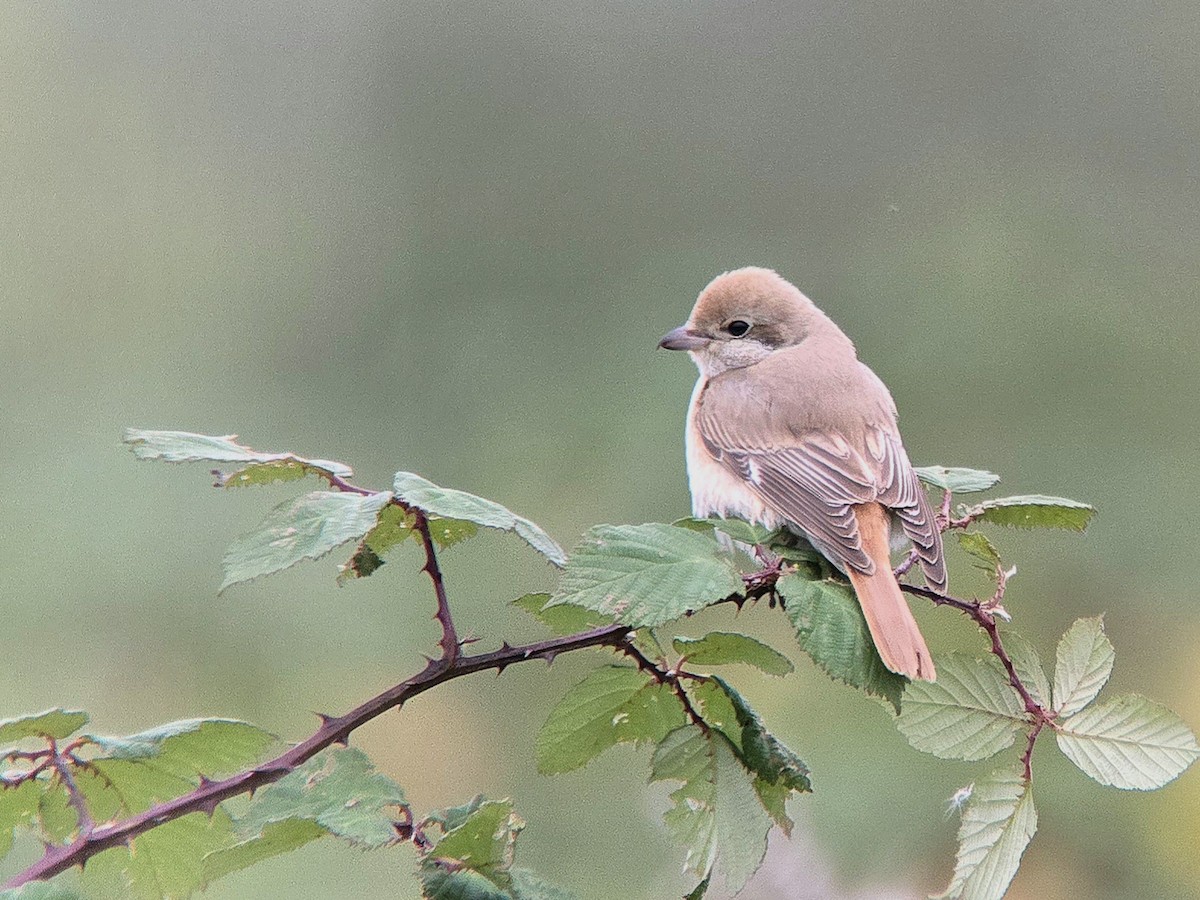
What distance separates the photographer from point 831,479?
2.41 m

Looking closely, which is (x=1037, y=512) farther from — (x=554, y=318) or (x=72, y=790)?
(x=554, y=318)

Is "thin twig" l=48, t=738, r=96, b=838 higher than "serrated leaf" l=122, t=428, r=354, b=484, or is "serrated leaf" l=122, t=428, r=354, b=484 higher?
"serrated leaf" l=122, t=428, r=354, b=484

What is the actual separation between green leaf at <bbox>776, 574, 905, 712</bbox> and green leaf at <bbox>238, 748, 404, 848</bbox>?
361 millimetres

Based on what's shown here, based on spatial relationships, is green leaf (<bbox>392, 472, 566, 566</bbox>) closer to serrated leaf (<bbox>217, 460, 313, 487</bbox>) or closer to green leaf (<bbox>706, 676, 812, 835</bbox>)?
serrated leaf (<bbox>217, 460, 313, 487</bbox>)

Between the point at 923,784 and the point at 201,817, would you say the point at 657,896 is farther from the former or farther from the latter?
the point at 201,817

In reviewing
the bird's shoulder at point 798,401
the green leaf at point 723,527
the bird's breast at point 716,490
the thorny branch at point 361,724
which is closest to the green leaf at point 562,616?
the thorny branch at point 361,724

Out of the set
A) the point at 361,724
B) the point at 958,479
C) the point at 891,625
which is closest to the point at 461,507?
the point at 361,724

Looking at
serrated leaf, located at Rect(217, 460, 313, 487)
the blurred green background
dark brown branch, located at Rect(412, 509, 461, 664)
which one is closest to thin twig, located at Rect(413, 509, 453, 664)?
dark brown branch, located at Rect(412, 509, 461, 664)

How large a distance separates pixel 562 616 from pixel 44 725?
16.8 inches

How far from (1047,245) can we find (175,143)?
409cm

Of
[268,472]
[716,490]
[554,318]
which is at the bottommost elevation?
[554,318]

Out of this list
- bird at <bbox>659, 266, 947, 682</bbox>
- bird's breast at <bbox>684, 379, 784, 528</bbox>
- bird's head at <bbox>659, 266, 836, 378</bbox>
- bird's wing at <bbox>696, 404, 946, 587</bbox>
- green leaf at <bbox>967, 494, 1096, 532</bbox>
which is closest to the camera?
green leaf at <bbox>967, 494, 1096, 532</bbox>

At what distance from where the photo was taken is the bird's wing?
2111mm

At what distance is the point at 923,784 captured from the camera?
3752 mm
